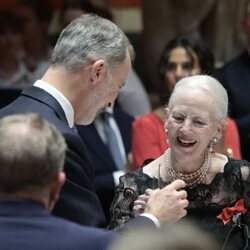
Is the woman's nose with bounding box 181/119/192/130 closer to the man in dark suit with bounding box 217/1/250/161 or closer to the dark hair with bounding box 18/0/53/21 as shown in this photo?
the man in dark suit with bounding box 217/1/250/161

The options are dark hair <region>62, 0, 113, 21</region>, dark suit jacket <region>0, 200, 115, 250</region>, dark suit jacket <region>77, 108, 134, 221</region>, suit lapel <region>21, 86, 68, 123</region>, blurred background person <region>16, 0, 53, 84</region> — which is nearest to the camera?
dark suit jacket <region>0, 200, 115, 250</region>

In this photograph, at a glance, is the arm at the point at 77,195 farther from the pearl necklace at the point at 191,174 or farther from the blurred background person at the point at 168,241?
the blurred background person at the point at 168,241

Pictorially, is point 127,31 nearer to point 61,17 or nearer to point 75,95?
point 61,17

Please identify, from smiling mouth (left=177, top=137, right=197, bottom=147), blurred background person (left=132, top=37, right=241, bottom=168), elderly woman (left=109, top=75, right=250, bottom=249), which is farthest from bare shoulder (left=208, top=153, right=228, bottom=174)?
blurred background person (left=132, top=37, right=241, bottom=168)

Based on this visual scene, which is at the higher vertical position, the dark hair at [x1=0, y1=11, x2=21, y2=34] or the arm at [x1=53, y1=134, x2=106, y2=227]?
the arm at [x1=53, y1=134, x2=106, y2=227]

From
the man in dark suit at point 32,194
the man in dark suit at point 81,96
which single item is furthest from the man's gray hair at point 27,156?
the man in dark suit at point 81,96

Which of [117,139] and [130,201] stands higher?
[130,201]

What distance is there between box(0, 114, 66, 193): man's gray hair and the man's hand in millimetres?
637

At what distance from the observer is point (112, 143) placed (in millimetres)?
5836

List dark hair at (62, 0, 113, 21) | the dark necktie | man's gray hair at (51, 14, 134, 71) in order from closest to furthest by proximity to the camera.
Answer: man's gray hair at (51, 14, 134, 71), the dark necktie, dark hair at (62, 0, 113, 21)

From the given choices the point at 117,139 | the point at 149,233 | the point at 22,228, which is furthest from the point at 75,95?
the point at 117,139

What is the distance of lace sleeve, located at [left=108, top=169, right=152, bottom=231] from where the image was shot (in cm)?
387

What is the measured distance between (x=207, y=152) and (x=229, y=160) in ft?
0.29

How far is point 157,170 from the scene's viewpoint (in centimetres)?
397
